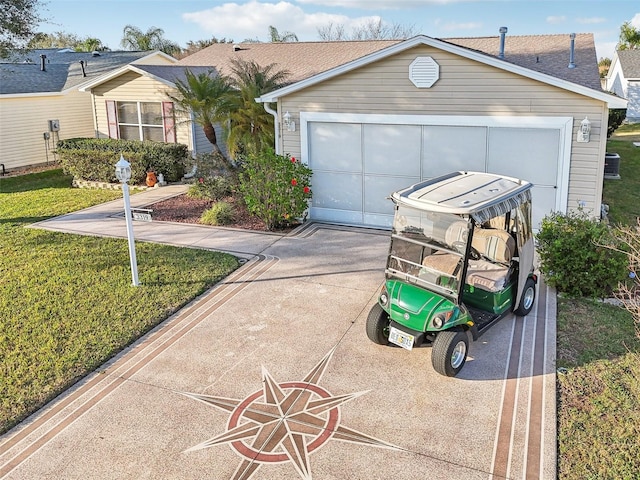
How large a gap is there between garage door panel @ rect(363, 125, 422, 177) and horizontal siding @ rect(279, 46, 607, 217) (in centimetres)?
38

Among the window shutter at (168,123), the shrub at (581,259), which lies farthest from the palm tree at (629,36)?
the shrub at (581,259)

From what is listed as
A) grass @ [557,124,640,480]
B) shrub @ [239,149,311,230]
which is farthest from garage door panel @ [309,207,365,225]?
grass @ [557,124,640,480]

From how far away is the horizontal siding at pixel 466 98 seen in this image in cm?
944

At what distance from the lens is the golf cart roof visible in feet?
19.2

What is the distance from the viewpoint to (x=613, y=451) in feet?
15.5

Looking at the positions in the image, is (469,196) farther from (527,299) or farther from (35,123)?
(35,123)

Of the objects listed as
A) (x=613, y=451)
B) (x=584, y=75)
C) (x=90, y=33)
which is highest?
(x=90, y=33)

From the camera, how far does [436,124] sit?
10.6m

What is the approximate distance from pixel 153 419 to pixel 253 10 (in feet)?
125

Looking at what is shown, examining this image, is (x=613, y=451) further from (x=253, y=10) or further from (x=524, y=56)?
(x=253, y=10)

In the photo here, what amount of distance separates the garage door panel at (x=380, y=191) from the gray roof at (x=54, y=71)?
42.6 feet

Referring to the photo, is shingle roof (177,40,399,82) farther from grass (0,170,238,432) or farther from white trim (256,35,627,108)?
grass (0,170,238,432)

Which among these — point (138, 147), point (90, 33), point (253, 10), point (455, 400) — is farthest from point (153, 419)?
point (90, 33)

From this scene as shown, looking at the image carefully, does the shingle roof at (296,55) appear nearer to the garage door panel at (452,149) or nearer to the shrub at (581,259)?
the garage door panel at (452,149)
